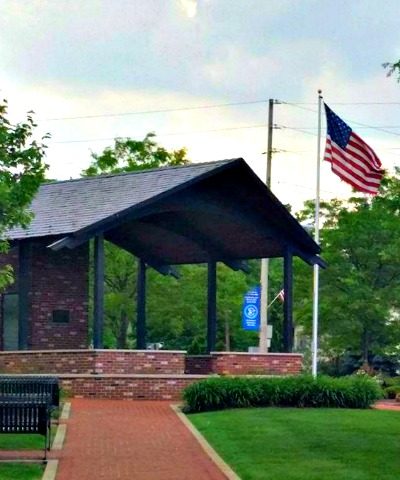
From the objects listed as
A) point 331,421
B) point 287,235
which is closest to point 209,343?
point 287,235

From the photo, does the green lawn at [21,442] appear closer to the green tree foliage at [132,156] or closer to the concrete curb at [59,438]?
the concrete curb at [59,438]

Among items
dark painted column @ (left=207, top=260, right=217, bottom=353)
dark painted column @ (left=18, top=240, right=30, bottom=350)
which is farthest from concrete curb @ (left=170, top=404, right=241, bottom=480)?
dark painted column @ (left=207, top=260, right=217, bottom=353)

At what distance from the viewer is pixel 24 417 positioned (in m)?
16.9

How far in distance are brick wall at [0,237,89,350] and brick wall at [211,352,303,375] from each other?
4.58 m

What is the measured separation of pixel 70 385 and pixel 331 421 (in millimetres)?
9233

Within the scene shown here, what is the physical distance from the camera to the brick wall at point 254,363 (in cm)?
3281

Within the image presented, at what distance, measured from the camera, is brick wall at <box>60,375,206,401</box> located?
3009cm

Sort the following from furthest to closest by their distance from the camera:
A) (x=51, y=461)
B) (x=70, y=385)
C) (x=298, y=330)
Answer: (x=298, y=330)
(x=70, y=385)
(x=51, y=461)

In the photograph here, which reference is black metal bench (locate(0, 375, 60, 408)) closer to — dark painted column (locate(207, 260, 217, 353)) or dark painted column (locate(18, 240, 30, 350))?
dark painted column (locate(18, 240, 30, 350))

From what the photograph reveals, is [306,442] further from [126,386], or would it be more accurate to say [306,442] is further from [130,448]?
[126,386]

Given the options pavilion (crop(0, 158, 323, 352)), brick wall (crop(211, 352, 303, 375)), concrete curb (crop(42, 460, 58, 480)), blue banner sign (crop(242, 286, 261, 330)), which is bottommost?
concrete curb (crop(42, 460, 58, 480))

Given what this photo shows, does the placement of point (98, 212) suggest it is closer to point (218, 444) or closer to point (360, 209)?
point (218, 444)

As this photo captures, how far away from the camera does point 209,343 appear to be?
38438 millimetres

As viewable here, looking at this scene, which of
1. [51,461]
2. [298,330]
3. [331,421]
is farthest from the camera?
[298,330]
